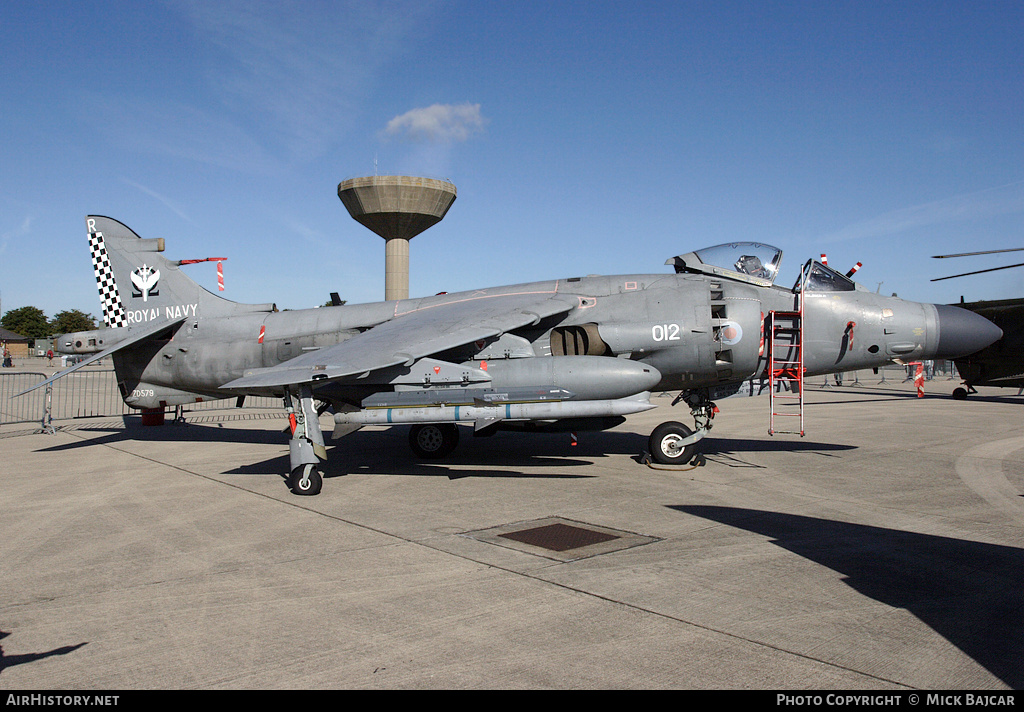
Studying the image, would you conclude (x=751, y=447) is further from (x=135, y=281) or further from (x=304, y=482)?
(x=135, y=281)

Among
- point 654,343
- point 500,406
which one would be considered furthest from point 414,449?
point 654,343

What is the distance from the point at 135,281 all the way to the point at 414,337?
23.1 feet

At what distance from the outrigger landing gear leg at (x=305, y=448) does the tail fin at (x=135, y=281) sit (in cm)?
463

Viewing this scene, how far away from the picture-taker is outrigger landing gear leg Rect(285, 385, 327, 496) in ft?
29.4

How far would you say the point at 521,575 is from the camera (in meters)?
5.51

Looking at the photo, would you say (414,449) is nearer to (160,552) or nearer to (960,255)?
(160,552)

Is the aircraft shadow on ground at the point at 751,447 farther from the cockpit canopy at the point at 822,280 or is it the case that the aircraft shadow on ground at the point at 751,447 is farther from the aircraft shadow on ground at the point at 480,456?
the cockpit canopy at the point at 822,280

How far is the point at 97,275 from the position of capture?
519 inches

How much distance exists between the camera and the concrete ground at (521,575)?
3869 mm

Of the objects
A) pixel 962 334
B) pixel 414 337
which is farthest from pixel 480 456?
pixel 962 334

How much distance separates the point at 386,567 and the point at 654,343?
6.00 metres

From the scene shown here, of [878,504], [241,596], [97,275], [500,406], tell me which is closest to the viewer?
[241,596]

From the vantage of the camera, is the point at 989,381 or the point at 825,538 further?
the point at 989,381

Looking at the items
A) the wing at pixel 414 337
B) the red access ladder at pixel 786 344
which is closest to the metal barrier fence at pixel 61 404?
the wing at pixel 414 337
